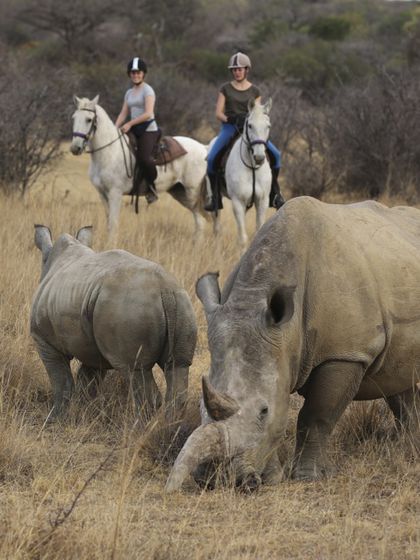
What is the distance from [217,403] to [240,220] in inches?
352

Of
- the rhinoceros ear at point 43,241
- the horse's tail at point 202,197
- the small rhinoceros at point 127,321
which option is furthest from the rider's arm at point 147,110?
the small rhinoceros at point 127,321

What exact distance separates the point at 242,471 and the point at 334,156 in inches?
593

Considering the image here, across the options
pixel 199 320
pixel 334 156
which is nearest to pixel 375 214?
pixel 199 320

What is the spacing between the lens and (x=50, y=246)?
671 centimetres

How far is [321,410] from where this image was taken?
16.1 feet

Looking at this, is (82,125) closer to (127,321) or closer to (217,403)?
(127,321)

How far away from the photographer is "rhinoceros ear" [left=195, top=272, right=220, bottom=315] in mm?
4840

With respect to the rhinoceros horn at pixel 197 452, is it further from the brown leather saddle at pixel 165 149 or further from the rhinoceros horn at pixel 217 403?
the brown leather saddle at pixel 165 149

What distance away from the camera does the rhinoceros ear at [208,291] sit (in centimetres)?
484

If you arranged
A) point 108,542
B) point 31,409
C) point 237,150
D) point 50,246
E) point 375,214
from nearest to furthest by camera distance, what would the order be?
point 108,542, point 375,214, point 31,409, point 50,246, point 237,150

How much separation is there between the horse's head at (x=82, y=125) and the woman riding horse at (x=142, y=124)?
0.41 m

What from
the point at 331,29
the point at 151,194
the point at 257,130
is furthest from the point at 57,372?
the point at 331,29

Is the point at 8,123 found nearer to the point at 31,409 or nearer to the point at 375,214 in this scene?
the point at 31,409

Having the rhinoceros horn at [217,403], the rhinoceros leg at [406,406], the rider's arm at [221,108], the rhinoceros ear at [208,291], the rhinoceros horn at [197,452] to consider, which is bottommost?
the rhinoceros leg at [406,406]
